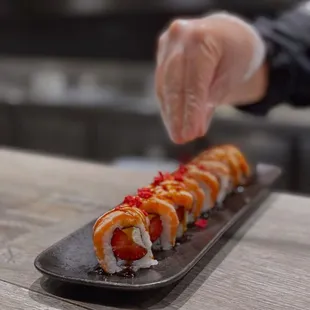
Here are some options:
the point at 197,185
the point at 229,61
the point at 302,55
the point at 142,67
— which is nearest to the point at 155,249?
the point at 197,185

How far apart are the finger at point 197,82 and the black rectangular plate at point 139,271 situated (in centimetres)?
21

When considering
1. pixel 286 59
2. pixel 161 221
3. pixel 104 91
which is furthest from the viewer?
pixel 104 91

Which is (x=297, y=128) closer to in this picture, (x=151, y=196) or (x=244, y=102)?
(x=244, y=102)

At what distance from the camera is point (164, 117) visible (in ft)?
4.48

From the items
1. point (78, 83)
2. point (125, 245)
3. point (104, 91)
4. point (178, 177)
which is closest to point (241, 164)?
point (178, 177)

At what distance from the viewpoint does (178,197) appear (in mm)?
1093

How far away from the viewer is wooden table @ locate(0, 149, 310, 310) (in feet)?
2.87

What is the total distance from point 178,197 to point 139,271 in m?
0.20

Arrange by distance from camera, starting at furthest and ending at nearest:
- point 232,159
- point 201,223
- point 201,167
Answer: point 232,159 → point 201,167 → point 201,223

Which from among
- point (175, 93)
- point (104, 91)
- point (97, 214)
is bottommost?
point (104, 91)

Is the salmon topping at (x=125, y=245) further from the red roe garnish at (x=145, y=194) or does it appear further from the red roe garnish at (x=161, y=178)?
the red roe garnish at (x=161, y=178)

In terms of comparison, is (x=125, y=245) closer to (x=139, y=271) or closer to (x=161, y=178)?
(x=139, y=271)

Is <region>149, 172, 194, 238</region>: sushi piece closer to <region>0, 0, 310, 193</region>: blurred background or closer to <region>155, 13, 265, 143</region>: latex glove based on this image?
<region>155, 13, 265, 143</region>: latex glove

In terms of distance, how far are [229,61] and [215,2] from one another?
2.04 metres
